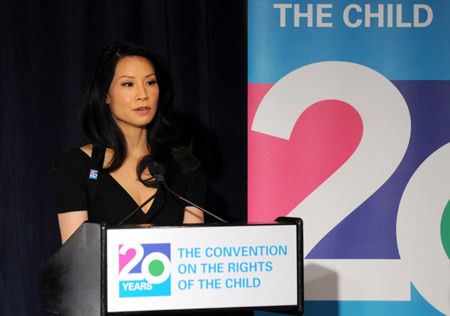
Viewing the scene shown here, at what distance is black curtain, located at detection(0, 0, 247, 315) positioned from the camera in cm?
271

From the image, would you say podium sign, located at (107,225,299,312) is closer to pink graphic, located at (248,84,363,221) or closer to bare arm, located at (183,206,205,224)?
bare arm, located at (183,206,205,224)

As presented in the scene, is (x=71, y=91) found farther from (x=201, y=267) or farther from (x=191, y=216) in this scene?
(x=201, y=267)

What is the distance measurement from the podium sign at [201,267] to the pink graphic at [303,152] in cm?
128

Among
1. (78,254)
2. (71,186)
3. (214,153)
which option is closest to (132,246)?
(78,254)

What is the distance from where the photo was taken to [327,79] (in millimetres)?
2721

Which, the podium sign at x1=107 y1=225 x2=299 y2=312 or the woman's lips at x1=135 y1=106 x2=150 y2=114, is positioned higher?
the woman's lips at x1=135 y1=106 x2=150 y2=114

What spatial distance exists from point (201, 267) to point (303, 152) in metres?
1.42

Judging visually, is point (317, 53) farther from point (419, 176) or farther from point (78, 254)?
point (78, 254)

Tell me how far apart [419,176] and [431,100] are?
1.12ft

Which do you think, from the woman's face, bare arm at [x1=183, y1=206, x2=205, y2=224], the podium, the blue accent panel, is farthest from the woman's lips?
the blue accent panel

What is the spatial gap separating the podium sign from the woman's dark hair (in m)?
0.69

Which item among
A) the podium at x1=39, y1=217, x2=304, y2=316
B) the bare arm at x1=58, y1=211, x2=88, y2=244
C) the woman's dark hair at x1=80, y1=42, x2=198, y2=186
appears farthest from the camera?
the woman's dark hair at x1=80, y1=42, x2=198, y2=186

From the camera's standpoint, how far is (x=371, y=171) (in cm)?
270

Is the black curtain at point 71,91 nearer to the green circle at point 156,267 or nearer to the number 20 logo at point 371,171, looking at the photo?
the number 20 logo at point 371,171
